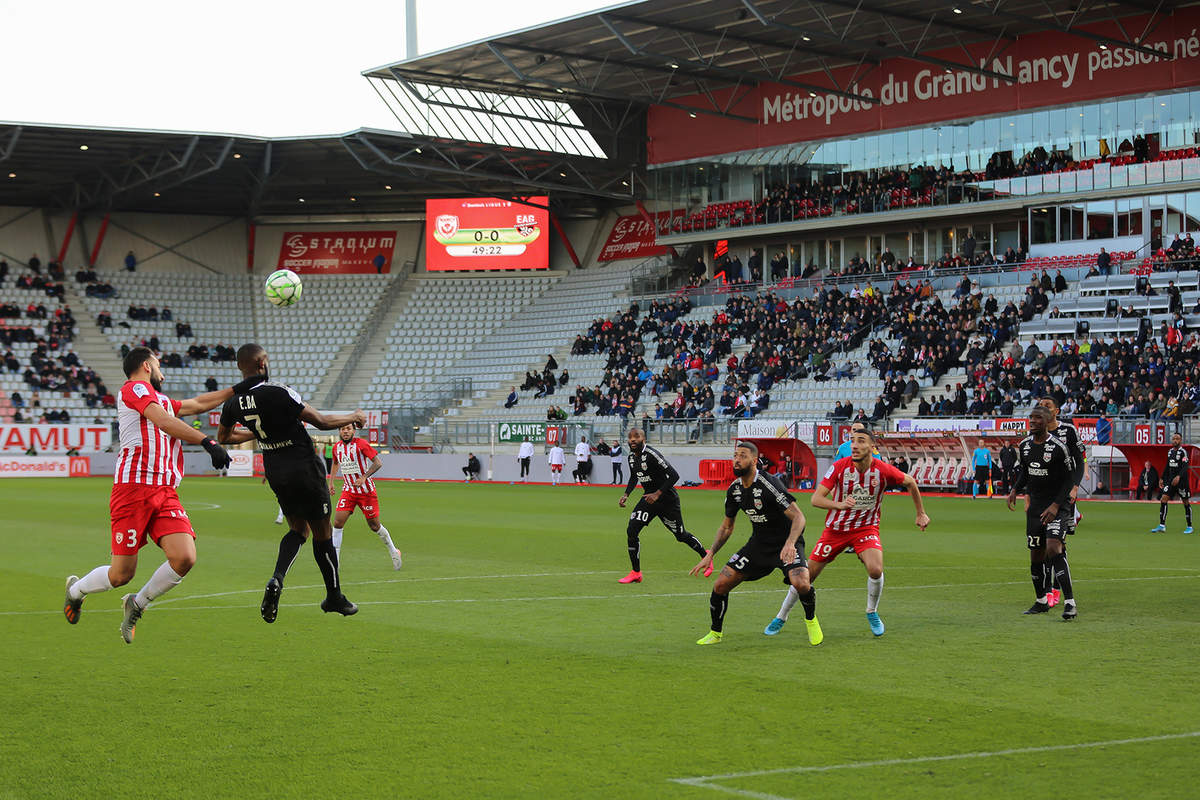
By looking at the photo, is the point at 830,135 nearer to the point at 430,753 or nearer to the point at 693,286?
the point at 693,286

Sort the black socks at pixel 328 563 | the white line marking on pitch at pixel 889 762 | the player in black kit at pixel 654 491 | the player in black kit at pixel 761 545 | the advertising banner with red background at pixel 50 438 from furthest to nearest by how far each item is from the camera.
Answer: the advertising banner with red background at pixel 50 438, the player in black kit at pixel 654 491, the player in black kit at pixel 761 545, the black socks at pixel 328 563, the white line marking on pitch at pixel 889 762

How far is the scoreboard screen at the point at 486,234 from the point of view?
6606cm

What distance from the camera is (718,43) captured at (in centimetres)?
4850

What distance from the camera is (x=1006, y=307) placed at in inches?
1821

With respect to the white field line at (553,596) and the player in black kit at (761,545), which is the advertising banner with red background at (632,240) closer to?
the white field line at (553,596)

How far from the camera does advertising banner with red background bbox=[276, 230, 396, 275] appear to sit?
71938 millimetres

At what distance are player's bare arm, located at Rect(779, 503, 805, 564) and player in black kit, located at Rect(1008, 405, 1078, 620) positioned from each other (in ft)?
10.3

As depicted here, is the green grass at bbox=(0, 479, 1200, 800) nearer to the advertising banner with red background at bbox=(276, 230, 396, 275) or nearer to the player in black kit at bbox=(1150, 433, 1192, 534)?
the player in black kit at bbox=(1150, 433, 1192, 534)

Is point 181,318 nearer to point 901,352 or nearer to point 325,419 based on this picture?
point 901,352

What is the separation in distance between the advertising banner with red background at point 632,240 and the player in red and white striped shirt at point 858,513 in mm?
52320

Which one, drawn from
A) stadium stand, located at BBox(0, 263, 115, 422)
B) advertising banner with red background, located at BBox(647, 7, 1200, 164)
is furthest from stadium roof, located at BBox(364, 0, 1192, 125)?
stadium stand, located at BBox(0, 263, 115, 422)

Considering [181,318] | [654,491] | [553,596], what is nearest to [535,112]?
[181,318]

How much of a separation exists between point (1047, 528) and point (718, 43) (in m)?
38.0

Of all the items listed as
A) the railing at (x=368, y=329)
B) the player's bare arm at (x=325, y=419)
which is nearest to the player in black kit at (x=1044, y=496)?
the player's bare arm at (x=325, y=419)
